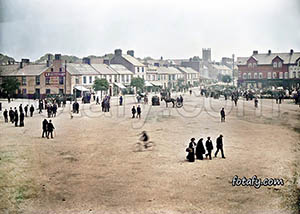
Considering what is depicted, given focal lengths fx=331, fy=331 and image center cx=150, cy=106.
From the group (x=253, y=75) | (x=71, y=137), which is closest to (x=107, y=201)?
(x=71, y=137)

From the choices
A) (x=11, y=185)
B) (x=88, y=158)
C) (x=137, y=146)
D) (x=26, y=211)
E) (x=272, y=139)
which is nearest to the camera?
(x=26, y=211)

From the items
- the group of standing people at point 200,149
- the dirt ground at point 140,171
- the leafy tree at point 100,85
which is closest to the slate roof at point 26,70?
the leafy tree at point 100,85

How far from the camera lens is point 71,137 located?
15445 mm

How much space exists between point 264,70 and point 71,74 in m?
22.4

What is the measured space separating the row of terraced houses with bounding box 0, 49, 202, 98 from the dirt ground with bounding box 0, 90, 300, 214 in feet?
42.4

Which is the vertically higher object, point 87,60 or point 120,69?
point 87,60

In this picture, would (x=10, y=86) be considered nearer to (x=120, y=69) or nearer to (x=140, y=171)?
(x=120, y=69)

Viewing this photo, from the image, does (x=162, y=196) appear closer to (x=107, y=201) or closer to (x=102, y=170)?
(x=107, y=201)

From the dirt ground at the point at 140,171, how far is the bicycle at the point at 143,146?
0.21 metres

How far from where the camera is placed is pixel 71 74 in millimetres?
36375

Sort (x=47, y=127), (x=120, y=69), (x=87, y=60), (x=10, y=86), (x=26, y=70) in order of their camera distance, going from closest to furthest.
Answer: (x=47, y=127), (x=10, y=86), (x=26, y=70), (x=120, y=69), (x=87, y=60)

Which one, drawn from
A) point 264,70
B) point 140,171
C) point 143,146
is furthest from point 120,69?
point 140,171

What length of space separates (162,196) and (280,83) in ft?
95.1

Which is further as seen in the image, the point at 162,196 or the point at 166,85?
the point at 166,85
